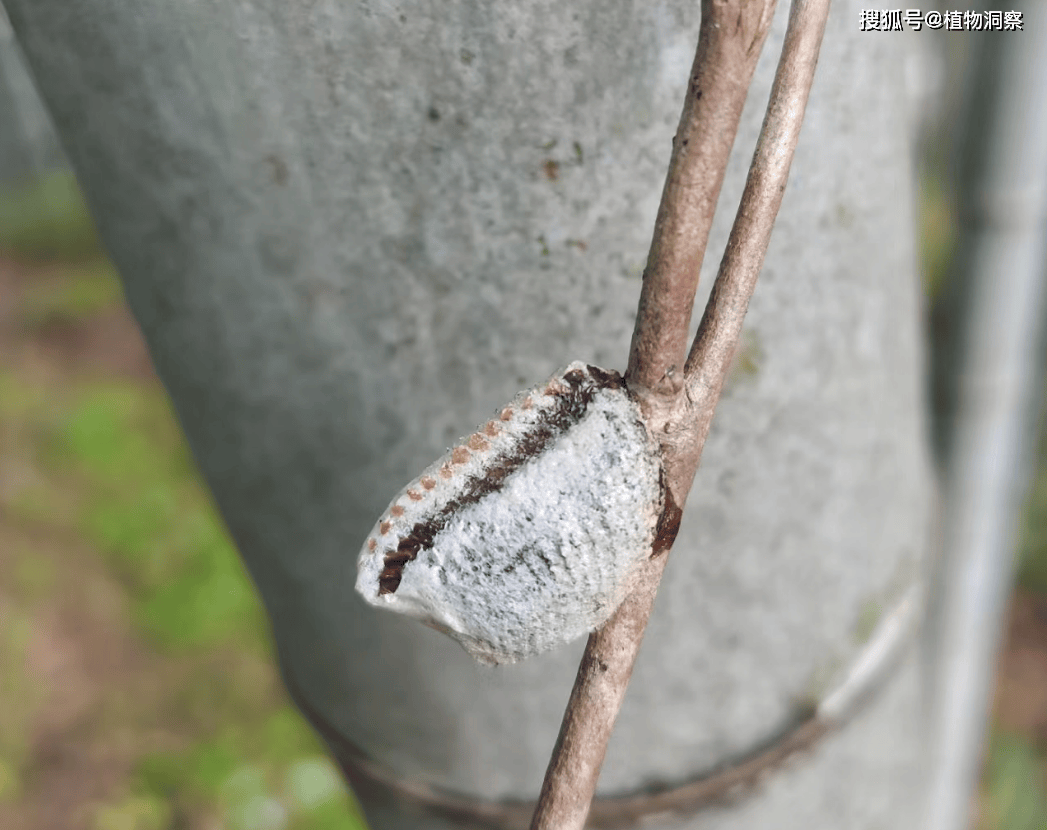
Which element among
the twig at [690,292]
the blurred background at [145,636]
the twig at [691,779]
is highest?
the twig at [690,292]

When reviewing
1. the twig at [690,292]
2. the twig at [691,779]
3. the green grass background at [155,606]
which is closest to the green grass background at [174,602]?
the green grass background at [155,606]

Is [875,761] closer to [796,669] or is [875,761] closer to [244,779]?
[796,669]

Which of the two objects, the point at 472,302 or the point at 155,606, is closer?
the point at 472,302

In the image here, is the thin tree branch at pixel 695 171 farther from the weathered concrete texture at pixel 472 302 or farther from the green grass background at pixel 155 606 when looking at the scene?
the green grass background at pixel 155 606

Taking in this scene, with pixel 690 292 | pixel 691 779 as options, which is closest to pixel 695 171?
pixel 690 292

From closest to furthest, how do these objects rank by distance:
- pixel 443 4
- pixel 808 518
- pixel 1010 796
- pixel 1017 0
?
1. pixel 443 4
2. pixel 808 518
3. pixel 1017 0
4. pixel 1010 796

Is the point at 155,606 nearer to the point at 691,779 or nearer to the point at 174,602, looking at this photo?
the point at 174,602

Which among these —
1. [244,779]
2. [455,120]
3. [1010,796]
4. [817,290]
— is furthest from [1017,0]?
[244,779]
